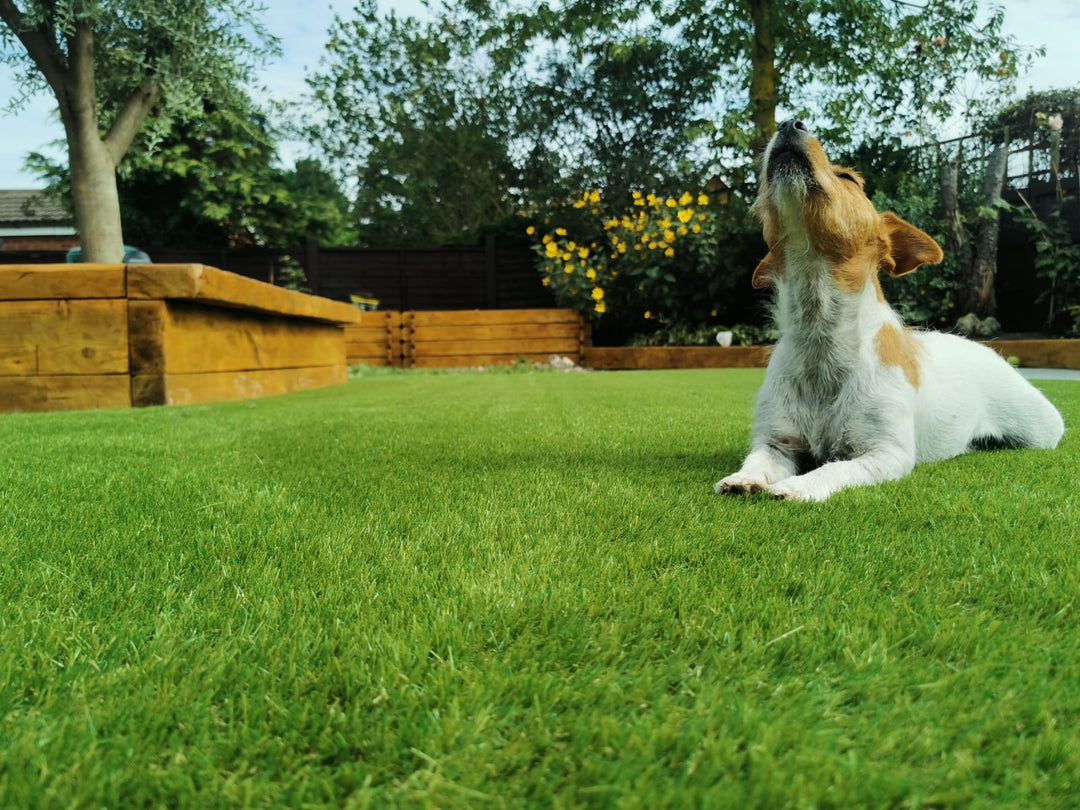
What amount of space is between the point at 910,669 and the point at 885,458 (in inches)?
58.3

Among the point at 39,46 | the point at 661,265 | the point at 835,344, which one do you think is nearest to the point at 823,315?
the point at 835,344

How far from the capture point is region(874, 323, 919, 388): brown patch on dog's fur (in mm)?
2428

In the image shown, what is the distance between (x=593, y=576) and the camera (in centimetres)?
128

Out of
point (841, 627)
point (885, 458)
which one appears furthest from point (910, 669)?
point (885, 458)

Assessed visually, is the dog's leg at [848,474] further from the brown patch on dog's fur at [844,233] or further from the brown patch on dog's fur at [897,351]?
the brown patch on dog's fur at [844,233]

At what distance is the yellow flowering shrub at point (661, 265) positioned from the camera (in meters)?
12.1

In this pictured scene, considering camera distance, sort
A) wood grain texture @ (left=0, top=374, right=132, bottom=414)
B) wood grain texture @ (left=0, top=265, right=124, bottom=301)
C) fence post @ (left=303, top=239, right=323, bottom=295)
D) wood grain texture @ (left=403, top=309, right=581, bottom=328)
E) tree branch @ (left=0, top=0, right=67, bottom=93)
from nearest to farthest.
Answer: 1. wood grain texture @ (left=0, top=265, right=124, bottom=301)
2. wood grain texture @ (left=0, top=374, right=132, bottom=414)
3. tree branch @ (left=0, top=0, right=67, bottom=93)
4. wood grain texture @ (left=403, top=309, right=581, bottom=328)
5. fence post @ (left=303, top=239, right=323, bottom=295)

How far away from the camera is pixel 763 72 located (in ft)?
36.1

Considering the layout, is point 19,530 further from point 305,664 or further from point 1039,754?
point 1039,754

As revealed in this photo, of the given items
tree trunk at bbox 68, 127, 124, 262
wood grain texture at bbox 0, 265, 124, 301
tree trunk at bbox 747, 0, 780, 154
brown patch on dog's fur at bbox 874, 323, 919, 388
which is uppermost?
tree trunk at bbox 747, 0, 780, 154

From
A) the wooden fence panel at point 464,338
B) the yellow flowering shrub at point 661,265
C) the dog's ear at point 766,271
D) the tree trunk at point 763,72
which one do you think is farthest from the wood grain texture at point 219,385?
the tree trunk at point 763,72

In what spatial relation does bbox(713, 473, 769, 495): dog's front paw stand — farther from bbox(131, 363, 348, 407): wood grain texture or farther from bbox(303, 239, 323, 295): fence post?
bbox(303, 239, 323, 295): fence post

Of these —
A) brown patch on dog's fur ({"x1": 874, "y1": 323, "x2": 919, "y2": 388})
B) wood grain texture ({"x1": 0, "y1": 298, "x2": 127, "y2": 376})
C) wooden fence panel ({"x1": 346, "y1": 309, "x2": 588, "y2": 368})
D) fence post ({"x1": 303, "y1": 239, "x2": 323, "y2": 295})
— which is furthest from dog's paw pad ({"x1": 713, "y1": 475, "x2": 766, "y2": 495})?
fence post ({"x1": 303, "y1": 239, "x2": 323, "y2": 295})

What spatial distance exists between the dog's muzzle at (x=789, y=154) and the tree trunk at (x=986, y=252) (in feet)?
33.8
